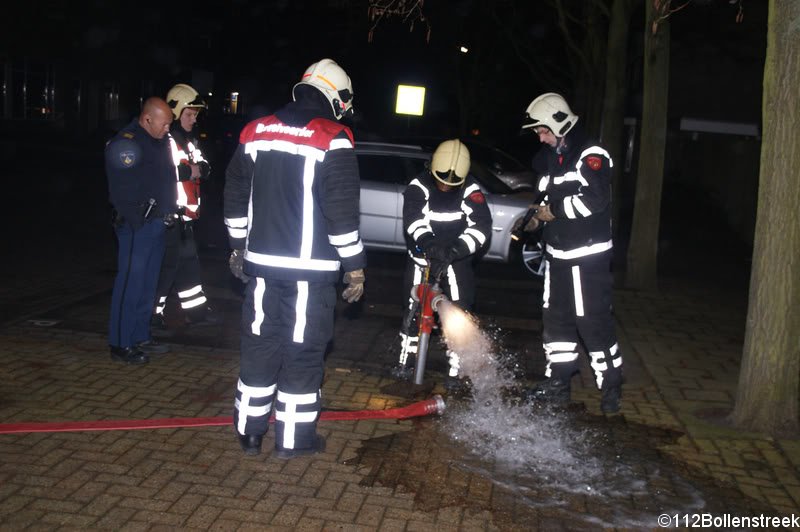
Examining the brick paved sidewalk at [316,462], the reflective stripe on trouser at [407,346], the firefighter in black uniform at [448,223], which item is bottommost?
the brick paved sidewalk at [316,462]

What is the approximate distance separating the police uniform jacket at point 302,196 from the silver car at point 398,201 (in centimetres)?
656

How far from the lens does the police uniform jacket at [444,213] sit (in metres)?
6.37

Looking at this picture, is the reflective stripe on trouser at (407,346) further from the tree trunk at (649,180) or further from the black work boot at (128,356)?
the tree trunk at (649,180)

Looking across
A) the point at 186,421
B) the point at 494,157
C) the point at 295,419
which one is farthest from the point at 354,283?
the point at 494,157

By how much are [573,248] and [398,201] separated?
5759 millimetres

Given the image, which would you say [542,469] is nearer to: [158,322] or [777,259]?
[777,259]

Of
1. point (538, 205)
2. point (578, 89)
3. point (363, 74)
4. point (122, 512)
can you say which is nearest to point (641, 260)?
point (538, 205)

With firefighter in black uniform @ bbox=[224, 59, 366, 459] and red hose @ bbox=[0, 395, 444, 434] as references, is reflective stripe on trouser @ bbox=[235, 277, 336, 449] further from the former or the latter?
red hose @ bbox=[0, 395, 444, 434]

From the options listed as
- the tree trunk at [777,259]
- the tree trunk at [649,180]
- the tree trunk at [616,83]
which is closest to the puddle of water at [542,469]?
the tree trunk at [777,259]

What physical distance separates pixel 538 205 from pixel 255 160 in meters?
2.26

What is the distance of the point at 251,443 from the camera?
5.14 m

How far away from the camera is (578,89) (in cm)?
2430

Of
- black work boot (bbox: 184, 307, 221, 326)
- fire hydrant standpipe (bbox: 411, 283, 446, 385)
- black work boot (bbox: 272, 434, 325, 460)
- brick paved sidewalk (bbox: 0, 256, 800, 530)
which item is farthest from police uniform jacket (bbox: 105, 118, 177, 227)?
black work boot (bbox: 272, 434, 325, 460)

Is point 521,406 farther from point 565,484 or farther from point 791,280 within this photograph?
point 791,280
